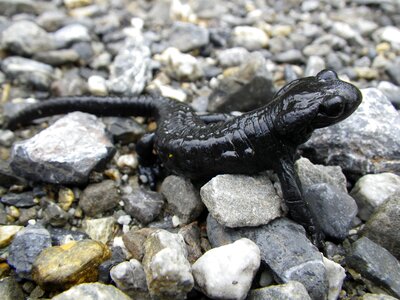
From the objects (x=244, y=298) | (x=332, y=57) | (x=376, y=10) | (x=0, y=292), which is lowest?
(x=0, y=292)

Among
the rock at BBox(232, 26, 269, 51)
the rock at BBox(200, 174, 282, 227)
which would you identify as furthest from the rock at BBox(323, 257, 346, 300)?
the rock at BBox(232, 26, 269, 51)

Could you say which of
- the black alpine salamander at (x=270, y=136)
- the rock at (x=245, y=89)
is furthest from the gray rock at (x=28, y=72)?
the rock at (x=245, y=89)

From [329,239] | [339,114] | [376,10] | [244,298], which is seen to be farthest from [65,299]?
[376,10]

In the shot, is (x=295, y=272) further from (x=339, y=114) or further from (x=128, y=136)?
(x=128, y=136)

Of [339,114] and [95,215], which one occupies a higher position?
[339,114]

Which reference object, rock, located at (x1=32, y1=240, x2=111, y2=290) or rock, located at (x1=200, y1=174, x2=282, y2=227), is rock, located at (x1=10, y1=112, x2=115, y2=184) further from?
rock, located at (x1=200, y1=174, x2=282, y2=227)

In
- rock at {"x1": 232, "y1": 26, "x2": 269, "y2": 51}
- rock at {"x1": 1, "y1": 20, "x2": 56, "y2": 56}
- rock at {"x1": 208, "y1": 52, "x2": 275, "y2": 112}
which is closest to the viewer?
rock at {"x1": 208, "y1": 52, "x2": 275, "y2": 112}

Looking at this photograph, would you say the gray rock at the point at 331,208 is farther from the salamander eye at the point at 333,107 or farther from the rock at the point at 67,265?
the rock at the point at 67,265
